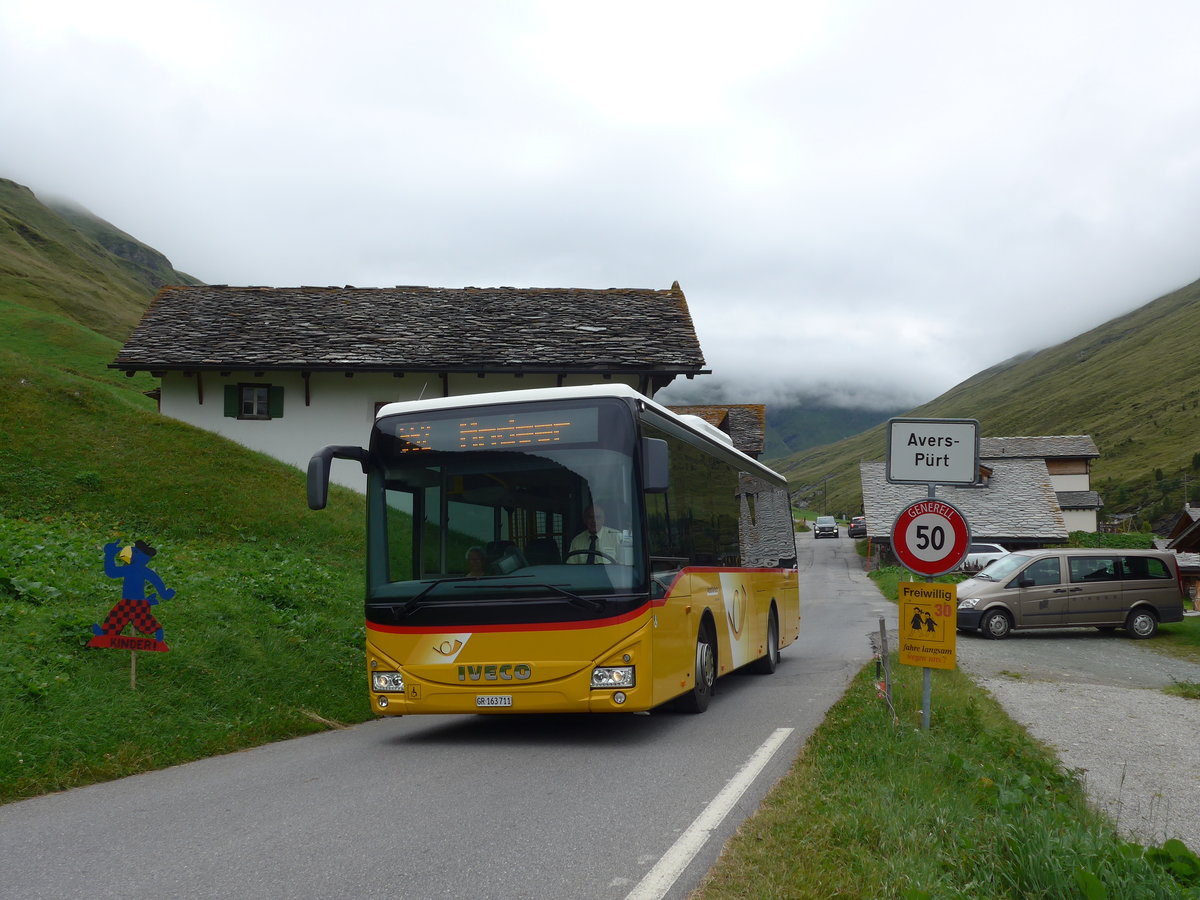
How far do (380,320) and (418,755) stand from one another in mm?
22861

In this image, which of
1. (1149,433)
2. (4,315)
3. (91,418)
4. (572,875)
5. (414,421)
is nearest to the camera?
(572,875)

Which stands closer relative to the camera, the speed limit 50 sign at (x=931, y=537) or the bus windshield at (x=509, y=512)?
the bus windshield at (x=509, y=512)

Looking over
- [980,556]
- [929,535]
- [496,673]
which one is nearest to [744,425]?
[980,556]

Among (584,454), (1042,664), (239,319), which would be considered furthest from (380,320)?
(584,454)

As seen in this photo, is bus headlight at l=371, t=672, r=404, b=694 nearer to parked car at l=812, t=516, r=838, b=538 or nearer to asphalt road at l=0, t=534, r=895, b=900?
asphalt road at l=0, t=534, r=895, b=900

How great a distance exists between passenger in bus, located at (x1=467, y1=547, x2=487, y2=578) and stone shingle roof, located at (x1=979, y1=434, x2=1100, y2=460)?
91.7 metres

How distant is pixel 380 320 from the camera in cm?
2952

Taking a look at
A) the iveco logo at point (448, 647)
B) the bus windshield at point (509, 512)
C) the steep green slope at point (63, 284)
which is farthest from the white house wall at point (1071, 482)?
the steep green slope at point (63, 284)

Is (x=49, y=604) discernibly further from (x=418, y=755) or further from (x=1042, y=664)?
(x=1042, y=664)

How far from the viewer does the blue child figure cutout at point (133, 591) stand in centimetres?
857

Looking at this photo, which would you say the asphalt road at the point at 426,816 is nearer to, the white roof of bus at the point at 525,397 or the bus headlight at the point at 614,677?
the bus headlight at the point at 614,677

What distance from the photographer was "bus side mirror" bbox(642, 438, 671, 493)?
8250mm

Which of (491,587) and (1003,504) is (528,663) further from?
(1003,504)

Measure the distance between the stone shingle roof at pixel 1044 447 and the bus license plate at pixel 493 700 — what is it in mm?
91789
